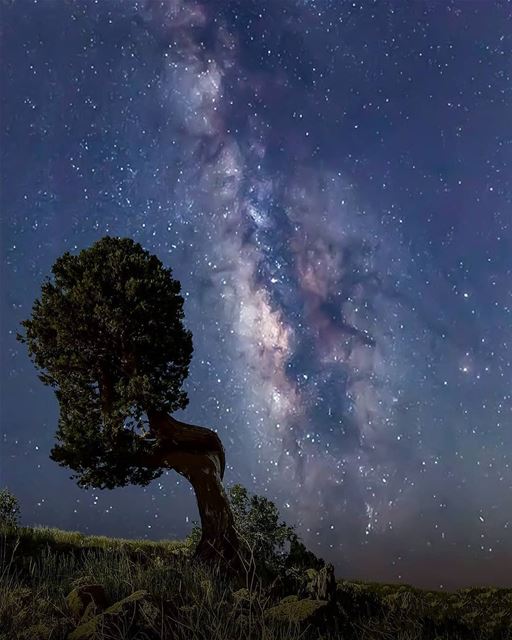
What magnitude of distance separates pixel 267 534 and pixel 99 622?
52.1 ft

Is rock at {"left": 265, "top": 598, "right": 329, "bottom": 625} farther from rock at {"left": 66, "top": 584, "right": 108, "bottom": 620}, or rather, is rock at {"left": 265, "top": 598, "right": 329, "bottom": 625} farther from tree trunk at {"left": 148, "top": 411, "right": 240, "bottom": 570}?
tree trunk at {"left": 148, "top": 411, "right": 240, "bottom": 570}

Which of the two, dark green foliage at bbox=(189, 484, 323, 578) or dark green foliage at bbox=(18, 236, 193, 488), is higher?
dark green foliage at bbox=(18, 236, 193, 488)

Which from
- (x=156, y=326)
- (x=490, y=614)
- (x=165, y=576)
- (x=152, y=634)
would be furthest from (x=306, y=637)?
(x=490, y=614)

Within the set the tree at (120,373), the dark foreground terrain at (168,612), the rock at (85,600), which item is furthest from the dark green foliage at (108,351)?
the rock at (85,600)

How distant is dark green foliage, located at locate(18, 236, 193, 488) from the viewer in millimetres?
19641

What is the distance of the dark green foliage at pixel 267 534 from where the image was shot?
68.2 feet

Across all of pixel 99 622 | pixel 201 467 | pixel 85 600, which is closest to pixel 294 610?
pixel 99 622

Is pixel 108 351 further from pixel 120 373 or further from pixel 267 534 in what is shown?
pixel 267 534

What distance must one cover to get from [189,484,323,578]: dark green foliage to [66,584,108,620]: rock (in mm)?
11881

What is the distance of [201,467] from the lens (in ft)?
66.6

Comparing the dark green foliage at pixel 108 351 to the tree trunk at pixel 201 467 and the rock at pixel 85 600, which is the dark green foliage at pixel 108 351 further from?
the rock at pixel 85 600

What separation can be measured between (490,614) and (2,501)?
783 inches

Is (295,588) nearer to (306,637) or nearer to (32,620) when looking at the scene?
(306,637)

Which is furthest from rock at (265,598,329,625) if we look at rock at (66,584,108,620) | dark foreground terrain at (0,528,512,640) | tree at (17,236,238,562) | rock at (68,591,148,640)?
tree at (17,236,238,562)
